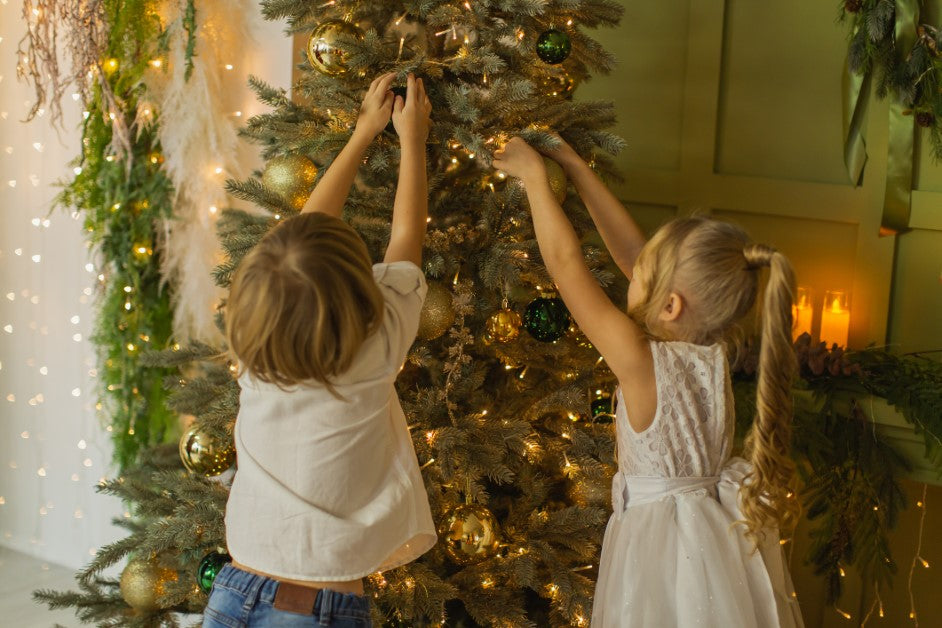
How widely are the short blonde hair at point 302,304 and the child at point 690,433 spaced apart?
17.9 inches

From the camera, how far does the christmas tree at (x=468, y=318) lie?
181 centimetres

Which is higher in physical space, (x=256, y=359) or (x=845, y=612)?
(x=256, y=359)

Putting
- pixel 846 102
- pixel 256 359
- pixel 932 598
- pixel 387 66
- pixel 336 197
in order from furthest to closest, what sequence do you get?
pixel 932 598, pixel 846 102, pixel 387 66, pixel 336 197, pixel 256 359

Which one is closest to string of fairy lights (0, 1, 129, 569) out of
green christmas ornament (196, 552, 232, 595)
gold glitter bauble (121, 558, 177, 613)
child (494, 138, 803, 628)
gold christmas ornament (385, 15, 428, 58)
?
gold glitter bauble (121, 558, 177, 613)

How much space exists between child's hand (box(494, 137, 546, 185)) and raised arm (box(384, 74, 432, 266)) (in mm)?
158

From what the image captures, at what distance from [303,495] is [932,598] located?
94.6 inches

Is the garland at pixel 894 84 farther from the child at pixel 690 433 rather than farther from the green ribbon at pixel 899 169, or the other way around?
the child at pixel 690 433

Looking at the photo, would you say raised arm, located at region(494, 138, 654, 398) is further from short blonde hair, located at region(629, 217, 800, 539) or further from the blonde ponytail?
the blonde ponytail

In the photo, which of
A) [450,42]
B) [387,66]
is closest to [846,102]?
[450,42]

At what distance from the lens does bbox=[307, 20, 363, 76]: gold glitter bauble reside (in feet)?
5.74

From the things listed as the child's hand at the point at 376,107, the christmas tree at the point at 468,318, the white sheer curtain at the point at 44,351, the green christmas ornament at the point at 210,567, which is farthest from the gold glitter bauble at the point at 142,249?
the child's hand at the point at 376,107

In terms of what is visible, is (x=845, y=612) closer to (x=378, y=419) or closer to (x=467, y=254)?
(x=467, y=254)

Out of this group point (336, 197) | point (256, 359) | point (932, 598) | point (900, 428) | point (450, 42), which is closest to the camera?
point (256, 359)

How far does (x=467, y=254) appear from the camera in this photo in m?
1.92
